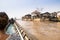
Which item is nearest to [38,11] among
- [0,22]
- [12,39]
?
[0,22]

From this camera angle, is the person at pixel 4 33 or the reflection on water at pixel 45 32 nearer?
the reflection on water at pixel 45 32

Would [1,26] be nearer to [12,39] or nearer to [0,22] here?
[0,22]

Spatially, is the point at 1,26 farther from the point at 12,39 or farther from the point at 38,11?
the point at 38,11

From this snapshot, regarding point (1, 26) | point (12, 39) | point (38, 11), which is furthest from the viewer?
point (38, 11)

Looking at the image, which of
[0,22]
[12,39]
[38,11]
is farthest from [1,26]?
[38,11]

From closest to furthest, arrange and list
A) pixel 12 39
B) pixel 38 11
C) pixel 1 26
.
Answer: pixel 12 39 → pixel 1 26 → pixel 38 11

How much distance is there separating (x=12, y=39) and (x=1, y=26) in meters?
18.5

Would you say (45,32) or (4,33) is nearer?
(45,32)

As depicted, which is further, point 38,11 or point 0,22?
point 38,11

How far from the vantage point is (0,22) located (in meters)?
29.0

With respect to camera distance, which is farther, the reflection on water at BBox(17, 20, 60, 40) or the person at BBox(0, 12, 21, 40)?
the person at BBox(0, 12, 21, 40)

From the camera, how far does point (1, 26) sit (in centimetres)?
2842

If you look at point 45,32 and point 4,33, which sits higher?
point 45,32

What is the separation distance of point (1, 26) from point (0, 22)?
1089 mm
